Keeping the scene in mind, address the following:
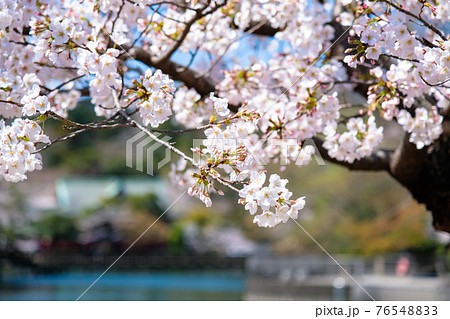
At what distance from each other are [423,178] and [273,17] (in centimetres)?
118

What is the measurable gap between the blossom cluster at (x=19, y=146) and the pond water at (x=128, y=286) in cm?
1342

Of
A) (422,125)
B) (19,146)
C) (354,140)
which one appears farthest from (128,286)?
(19,146)

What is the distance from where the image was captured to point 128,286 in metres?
17.8

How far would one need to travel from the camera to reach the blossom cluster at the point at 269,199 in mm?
1908

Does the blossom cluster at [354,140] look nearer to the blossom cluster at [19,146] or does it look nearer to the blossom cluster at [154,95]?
the blossom cluster at [154,95]

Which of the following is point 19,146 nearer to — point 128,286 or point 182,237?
point 128,286

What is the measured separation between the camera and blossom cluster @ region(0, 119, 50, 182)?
6.75 feet

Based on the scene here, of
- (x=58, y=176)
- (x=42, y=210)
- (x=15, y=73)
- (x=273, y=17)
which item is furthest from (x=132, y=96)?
(x=58, y=176)

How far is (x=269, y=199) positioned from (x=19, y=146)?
0.90 m

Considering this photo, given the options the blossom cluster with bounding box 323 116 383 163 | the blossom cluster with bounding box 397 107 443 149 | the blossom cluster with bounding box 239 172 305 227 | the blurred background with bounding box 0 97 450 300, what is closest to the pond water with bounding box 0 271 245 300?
the blurred background with bounding box 0 97 450 300

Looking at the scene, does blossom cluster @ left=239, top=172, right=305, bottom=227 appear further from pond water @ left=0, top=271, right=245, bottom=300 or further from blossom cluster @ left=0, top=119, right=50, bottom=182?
pond water @ left=0, top=271, right=245, bottom=300

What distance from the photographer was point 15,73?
8.85 feet

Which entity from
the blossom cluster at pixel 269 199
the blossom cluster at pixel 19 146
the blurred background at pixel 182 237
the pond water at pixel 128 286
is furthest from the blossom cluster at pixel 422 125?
the pond water at pixel 128 286

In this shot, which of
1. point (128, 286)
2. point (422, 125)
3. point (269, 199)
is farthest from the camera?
point (128, 286)
